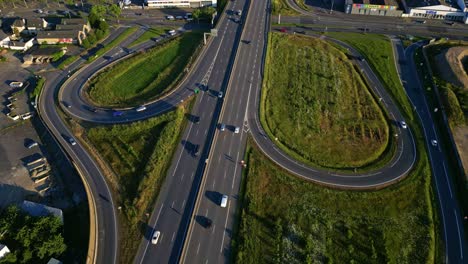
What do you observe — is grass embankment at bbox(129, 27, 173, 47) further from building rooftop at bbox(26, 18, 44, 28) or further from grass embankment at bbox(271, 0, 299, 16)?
grass embankment at bbox(271, 0, 299, 16)

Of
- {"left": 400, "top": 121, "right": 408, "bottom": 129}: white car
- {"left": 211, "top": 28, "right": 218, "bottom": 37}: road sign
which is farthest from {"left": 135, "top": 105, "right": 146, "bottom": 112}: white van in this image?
{"left": 400, "top": 121, "right": 408, "bottom": 129}: white car

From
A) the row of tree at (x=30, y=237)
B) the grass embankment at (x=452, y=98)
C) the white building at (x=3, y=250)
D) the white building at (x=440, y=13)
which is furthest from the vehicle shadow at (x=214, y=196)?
the white building at (x=440, y=13)

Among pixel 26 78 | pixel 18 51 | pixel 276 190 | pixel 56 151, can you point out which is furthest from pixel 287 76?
pixel 18 51

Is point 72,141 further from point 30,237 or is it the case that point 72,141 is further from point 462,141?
point 462,141

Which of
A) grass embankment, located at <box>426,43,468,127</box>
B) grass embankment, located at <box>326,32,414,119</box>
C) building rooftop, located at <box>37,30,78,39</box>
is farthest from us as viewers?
building rooftop, located at <box>37,30,78,39</box>

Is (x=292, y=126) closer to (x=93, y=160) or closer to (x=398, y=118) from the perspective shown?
(x=398, y=118)

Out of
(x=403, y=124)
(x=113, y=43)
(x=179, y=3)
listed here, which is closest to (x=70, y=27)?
(x=113, y=43)

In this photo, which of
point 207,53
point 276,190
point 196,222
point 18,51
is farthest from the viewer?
point 18,51
